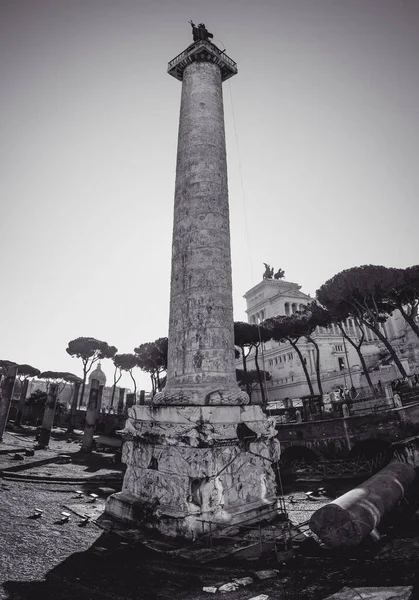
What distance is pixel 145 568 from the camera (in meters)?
4.71

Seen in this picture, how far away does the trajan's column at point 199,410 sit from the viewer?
240 inches

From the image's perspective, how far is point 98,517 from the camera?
6969 mm

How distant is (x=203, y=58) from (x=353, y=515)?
12.1 meters

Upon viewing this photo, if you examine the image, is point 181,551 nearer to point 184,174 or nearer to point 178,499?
point 178,499

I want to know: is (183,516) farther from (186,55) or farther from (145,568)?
(186,55)

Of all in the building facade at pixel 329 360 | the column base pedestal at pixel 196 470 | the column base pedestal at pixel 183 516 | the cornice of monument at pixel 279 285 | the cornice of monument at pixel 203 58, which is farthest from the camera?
the cornice of monument at pixel 279 285

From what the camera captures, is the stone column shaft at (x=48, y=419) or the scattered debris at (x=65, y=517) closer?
the scattered debris at (x=65, y=517)

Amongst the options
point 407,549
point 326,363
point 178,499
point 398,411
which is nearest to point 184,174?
point 178,499

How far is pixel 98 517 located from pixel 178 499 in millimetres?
2121

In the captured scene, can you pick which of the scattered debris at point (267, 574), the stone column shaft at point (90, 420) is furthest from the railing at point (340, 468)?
the stone column shaft at point (90, 420)

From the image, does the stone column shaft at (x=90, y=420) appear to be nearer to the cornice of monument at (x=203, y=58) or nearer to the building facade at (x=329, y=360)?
the building facade at (x=329, y=360)

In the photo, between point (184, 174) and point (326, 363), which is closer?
point (184, 174)

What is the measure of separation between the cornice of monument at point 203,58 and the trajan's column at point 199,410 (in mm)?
2139

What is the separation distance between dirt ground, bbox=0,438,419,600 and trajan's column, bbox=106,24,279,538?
917 millimetres
